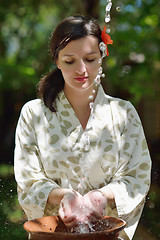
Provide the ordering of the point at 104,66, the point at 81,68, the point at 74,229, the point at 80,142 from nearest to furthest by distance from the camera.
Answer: the point at 74,229
the point at 81,68
the point at 80,142
the point at 104,66

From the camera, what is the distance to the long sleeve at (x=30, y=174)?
5.98 ft

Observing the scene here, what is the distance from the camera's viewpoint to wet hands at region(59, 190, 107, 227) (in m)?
1.61

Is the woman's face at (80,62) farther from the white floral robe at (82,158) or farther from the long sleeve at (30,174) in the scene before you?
the long sleeve at (30,174)

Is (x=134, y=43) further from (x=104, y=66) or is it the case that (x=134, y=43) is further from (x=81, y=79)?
(x=81, y=79)

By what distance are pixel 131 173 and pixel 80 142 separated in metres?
0.29

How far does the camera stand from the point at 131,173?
1947mm

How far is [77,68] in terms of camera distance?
186cm

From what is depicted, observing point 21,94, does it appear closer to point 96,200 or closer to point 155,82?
point 155,82

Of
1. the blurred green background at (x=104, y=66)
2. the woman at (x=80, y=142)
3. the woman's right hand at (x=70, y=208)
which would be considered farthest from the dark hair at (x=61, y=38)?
the blurred green background at (x=104, y=66)

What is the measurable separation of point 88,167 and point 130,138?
251 millimetres

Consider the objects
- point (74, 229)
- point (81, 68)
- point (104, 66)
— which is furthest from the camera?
point (104, 66)

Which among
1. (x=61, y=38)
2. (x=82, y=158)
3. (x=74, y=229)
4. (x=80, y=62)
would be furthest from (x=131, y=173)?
(x=61, y=38)

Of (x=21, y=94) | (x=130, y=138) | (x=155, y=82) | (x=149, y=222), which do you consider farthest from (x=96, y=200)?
(x=155, y=82)

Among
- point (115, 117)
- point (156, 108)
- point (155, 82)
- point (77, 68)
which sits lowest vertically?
point (156, 108)
